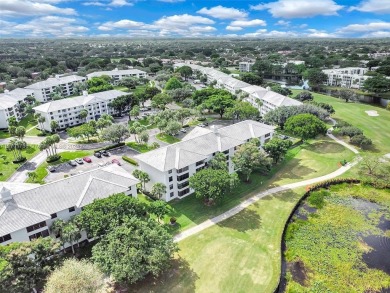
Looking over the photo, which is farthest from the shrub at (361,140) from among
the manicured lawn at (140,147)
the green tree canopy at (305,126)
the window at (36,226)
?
the window at (36,226)

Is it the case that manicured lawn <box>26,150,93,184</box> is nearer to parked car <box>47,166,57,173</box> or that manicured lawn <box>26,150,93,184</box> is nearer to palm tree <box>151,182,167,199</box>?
parked car <box>47,166,57,173</box>

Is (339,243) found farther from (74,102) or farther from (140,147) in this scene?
(74,102)

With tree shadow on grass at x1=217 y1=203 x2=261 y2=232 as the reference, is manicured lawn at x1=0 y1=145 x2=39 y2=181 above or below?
above

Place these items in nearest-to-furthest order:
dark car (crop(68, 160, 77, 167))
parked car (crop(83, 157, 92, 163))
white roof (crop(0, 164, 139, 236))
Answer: white roof (crop(0, 164, 139, 236)) → dark car (crop(68, 160, 77, 167)) → parked car (crop(83, 157, 92, 163))

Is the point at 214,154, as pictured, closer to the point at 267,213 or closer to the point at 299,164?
the point at 267,213

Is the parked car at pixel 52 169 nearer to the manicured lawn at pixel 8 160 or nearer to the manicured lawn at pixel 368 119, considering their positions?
the manicured lawn at pixel 8 160

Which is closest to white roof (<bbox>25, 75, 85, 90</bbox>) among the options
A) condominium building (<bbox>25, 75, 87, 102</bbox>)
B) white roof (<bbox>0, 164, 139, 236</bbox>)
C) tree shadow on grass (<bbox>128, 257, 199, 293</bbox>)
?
condominium building (<bbox>25, 75, 87, 102</bbox>)

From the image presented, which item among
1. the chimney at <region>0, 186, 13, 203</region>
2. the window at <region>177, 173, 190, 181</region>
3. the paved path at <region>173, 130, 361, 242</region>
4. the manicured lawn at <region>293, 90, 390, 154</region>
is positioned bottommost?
the paved path at <region>173, 130, 361, 242</region>
